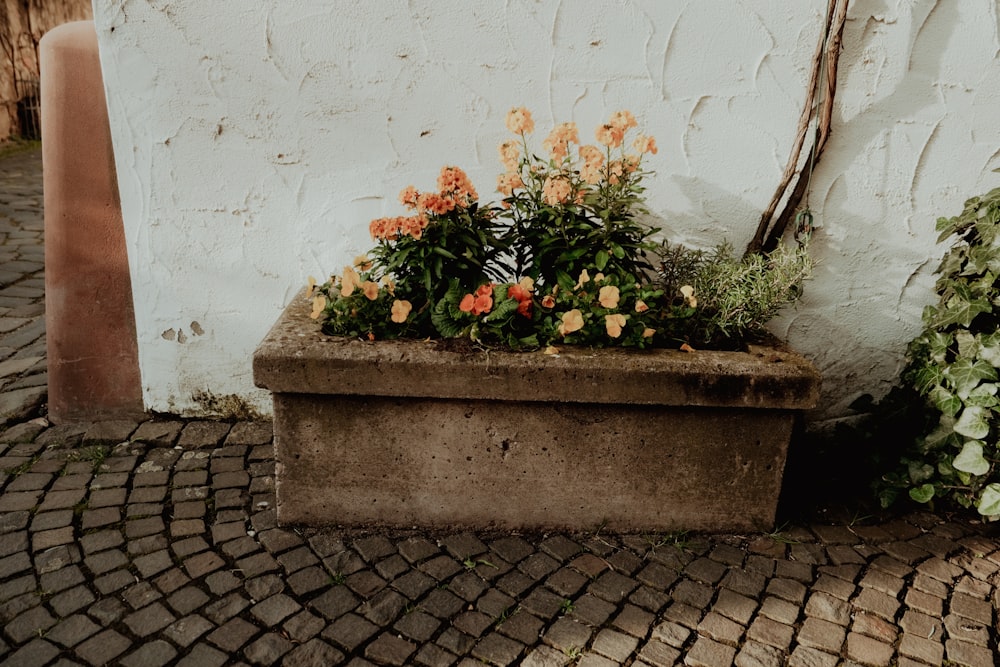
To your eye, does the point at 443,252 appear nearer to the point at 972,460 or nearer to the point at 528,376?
the point at 528,376

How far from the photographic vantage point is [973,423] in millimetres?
2594

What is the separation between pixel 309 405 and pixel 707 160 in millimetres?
1745

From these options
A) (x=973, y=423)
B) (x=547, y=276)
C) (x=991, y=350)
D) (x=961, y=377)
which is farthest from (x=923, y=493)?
(x=547, y=276)

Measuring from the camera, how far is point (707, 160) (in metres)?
2.95

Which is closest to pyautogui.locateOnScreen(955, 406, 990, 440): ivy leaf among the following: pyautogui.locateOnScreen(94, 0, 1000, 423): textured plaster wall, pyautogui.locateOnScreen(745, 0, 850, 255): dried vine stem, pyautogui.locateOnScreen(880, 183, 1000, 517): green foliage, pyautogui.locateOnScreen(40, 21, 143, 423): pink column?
pyautogui.locateOnScreen(880, 183, 1000, 517): green foliage

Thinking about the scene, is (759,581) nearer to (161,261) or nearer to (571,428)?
(571,428)

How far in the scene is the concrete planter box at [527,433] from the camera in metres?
2.39

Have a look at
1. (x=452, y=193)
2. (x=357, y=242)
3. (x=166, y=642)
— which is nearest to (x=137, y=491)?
(x=166, y=642)

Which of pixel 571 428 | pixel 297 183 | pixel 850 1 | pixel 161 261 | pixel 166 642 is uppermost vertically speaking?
pixel 850 1

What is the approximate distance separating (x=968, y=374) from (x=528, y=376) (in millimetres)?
1536

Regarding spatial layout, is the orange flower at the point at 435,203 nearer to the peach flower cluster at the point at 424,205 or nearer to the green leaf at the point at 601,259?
the peach flower cluster at the point at 424,205

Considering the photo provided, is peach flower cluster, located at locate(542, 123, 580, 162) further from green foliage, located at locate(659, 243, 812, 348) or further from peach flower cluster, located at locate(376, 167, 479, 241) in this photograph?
green foliage, located at locate(659, 243, 812, 348)

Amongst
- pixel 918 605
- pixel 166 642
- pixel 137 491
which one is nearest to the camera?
pixel 166 642

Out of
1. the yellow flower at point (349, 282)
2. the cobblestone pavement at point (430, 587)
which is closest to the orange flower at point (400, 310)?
the yellow flower at point (349, 282)
